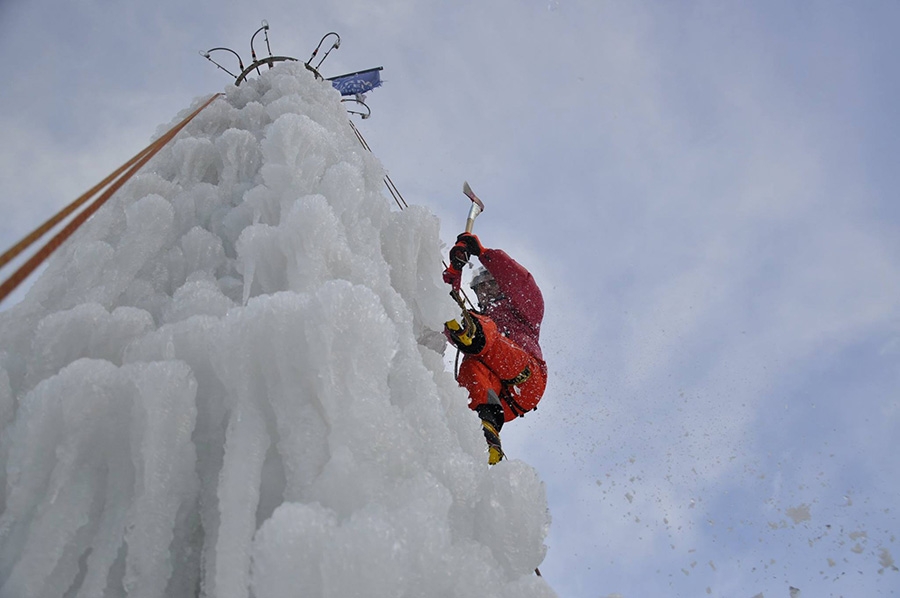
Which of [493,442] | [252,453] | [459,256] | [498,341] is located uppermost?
[459,256]

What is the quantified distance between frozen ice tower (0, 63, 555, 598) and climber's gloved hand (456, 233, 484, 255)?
11.2 feet

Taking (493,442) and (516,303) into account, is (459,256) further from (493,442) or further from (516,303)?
(493,442)

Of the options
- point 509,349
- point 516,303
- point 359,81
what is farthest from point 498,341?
point 359,81

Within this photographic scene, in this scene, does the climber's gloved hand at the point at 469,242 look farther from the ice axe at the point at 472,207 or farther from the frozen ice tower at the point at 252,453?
the frozen ice tower at the point at 252,453

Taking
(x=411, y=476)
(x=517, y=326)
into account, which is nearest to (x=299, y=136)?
(x=411, y=476)

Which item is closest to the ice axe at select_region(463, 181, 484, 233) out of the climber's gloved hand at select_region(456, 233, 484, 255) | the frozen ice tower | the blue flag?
the climber's gloved hand at select_region(456, 233, 484, 255)

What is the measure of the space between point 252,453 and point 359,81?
5775 millimetres

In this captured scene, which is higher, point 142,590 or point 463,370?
point 463,370

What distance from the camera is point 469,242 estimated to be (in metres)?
5.72

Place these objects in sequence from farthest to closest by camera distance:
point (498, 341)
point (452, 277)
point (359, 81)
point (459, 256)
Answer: point (359, 81), point (459, 256), point (452, 277), point (498, 341)

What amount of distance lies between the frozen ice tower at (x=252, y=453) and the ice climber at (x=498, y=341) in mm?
1989

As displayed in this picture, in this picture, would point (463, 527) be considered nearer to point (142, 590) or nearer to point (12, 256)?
point (142, 590)

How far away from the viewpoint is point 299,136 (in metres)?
2.92

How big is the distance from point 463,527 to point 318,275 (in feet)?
3.13
